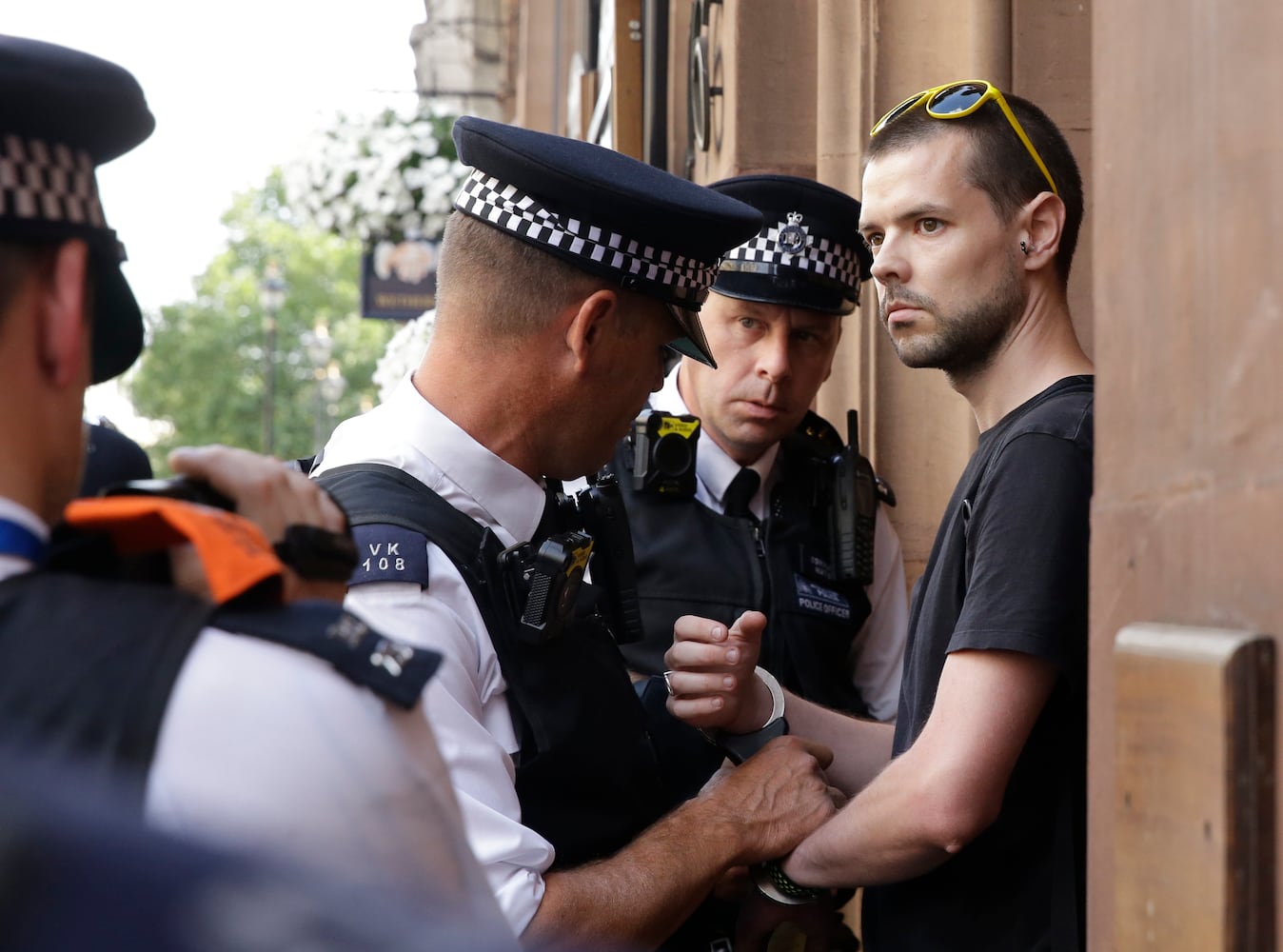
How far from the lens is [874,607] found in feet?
11.8

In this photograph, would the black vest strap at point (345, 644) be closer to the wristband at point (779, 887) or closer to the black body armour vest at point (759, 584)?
the wristband at point (779, 887)

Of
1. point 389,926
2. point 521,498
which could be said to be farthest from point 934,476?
point 389,926

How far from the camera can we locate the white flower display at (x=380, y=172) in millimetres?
8906

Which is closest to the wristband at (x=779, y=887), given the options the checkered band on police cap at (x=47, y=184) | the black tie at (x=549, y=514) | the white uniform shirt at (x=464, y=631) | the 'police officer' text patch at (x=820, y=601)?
the white uniform shirt at (x=464, y=631)

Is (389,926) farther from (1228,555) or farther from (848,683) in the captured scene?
(848,683)

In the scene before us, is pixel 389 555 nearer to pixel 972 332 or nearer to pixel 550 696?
pixel 550 696

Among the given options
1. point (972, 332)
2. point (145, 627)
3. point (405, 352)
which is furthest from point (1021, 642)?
point (405, 352)

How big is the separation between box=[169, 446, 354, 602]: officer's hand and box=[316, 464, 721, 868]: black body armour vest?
0.72 meters

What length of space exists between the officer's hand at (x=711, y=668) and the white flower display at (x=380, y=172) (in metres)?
6.51

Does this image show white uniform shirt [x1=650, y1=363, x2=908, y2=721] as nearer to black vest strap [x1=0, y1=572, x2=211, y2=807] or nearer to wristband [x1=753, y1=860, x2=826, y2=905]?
wristband [x1=753, y1=860, x2=826, y2=905]

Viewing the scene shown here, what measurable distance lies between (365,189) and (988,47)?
575cm

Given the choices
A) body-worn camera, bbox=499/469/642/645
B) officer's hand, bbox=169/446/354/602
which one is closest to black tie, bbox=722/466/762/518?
body-worn camera, bbox=499/469/642/645

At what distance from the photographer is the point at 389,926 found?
682 millimetres

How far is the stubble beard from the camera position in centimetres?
257
